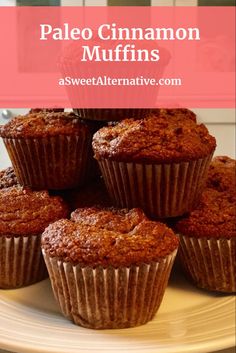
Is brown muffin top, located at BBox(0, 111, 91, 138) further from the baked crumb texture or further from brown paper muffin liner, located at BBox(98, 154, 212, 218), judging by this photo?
the baked crumb texture

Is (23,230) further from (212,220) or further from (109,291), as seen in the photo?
(212,220)

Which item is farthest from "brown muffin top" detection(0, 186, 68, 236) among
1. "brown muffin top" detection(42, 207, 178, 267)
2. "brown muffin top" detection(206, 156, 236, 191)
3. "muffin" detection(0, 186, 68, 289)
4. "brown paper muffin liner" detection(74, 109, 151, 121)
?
"brown muffin top" detection(206, 156, 236, 191)

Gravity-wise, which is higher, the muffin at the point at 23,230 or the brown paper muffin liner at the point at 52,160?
the brown paper muffin liner at the point at 52,160

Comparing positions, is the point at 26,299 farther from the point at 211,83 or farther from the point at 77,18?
the point at 211,83

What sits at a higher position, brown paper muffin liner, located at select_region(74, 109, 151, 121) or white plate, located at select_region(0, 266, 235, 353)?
brown paper muffin liner, located at select_region(74, 109, 151, 121)

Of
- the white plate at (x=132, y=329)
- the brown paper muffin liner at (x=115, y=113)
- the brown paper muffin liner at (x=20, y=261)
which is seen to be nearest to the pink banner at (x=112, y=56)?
the brown paper muffin liner at (x=115, y=113)

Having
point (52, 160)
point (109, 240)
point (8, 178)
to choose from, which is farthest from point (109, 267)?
point (8, 178)

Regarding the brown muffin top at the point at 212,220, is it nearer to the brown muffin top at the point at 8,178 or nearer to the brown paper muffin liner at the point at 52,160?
the brown paper muffin liner at the point at 52,160
